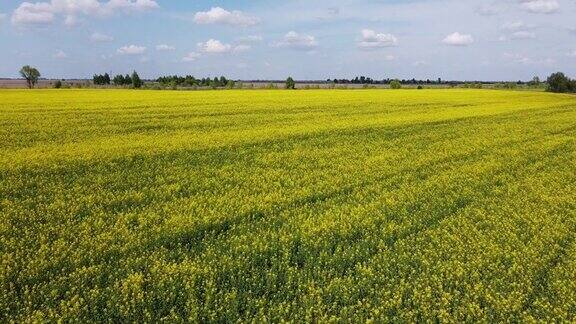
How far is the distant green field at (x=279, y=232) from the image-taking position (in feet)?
24.1

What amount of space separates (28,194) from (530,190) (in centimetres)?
1411

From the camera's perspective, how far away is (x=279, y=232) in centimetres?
1003

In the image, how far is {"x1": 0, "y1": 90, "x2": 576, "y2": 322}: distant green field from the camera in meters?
7.33

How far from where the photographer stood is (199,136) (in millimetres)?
22812

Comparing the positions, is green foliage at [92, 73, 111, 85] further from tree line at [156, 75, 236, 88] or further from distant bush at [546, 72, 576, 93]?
distant bush at [546, 72, 576, 93]

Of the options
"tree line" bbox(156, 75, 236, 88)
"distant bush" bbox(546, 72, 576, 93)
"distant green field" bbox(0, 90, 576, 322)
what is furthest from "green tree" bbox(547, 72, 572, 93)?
"distant green field" bbox(0, 90, 576, 322)

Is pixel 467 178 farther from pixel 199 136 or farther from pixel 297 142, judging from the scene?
pixel 199 136

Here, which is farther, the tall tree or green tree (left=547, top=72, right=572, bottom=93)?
green tree (left=547, top=72, right=572, bottom=93)

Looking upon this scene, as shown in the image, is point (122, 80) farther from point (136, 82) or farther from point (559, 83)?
point (559, 83)

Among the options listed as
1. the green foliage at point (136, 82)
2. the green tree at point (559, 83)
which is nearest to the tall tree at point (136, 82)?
the green foliage at point (136, 82)

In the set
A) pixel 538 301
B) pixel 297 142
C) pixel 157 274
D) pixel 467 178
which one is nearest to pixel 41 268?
pixel 157 274

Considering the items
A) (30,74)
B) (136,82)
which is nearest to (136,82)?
(136,82)

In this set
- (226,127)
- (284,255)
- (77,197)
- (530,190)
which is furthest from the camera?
(226,127)

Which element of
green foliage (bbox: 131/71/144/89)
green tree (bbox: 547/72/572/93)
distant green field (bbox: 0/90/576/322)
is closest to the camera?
distant green field (bbox: 0/90/576/322)
